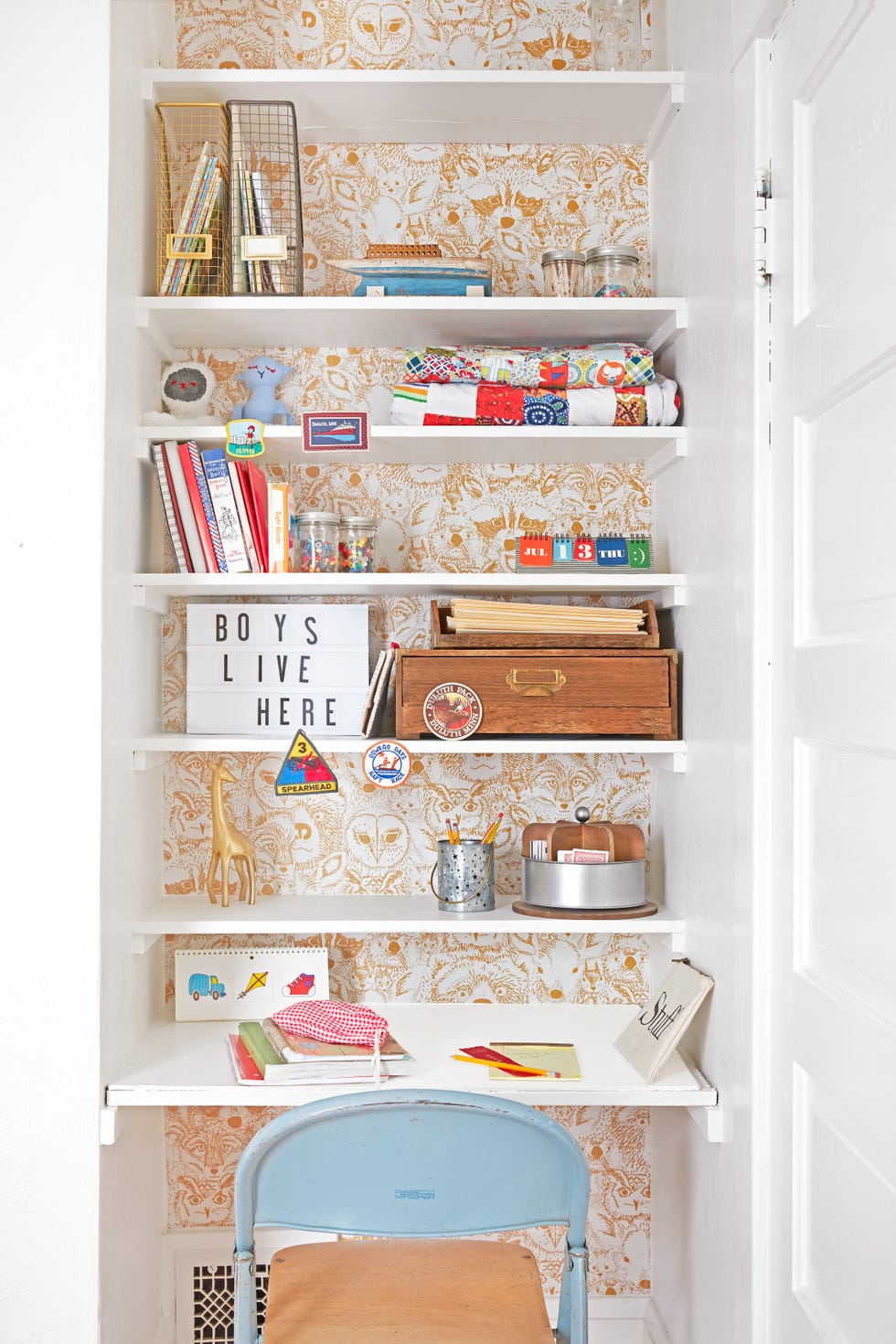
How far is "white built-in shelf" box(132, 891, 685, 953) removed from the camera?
1.92m

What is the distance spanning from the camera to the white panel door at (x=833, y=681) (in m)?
1.16

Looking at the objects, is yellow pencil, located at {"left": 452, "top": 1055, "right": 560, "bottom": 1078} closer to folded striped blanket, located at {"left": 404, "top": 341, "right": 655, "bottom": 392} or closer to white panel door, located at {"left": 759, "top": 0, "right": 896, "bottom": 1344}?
white panel door, located at {"left": 759, "top": 0, "right": 896, "bottom": 1344}

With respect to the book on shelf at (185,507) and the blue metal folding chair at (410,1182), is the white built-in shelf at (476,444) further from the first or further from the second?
the blue metal folding chair at (410,1182)

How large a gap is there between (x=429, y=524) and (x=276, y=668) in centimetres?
42

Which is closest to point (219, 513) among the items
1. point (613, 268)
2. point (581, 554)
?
point (581, 554)

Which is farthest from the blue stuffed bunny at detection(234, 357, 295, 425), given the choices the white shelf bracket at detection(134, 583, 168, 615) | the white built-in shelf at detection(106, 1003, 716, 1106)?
the white built-in shelf at detection(106, 1003, 716, 1106)

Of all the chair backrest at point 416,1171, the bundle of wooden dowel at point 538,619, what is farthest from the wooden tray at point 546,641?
the chair backrest at point 416,1171

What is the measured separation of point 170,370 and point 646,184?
3.34ft

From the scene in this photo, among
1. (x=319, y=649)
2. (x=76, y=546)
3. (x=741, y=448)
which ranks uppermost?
(x=741, y=448)

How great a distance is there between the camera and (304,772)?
1.99 meters

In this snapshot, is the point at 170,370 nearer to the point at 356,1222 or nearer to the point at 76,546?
the point at 76,546

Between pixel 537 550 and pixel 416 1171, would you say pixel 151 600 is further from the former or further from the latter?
pixel 416 1171

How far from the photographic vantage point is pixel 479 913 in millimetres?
2006

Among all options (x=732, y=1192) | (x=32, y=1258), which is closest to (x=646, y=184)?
(x=732, y=1192)
